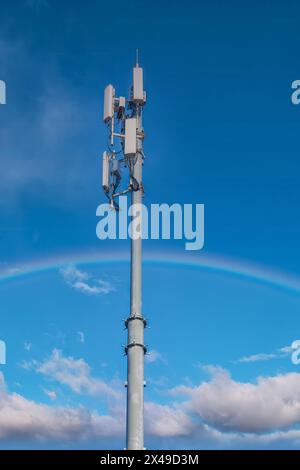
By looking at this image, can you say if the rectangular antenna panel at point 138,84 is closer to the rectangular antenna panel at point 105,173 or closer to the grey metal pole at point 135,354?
the rectangular antenna panel at point 105,173

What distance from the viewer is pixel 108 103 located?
36.3 meters

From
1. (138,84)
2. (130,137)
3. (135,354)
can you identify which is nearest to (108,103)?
(138,84)

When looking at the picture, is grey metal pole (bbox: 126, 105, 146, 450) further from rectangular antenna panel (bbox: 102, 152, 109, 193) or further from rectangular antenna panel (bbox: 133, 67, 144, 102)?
rectangular antenna panel (bbox: 133, 67, 144, 102)

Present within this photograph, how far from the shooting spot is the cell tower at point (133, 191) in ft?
94.5

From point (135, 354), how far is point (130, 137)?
1349 cm

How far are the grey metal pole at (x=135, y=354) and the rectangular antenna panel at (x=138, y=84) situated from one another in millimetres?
6040

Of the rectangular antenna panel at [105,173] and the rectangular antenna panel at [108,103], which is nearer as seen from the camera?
the rectangular antenna panel at [105,173]

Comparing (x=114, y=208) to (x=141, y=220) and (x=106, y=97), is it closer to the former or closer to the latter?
(x=141, y=220)

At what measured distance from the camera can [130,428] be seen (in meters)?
28.4

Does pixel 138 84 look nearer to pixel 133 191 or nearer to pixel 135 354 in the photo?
pixel 133 191

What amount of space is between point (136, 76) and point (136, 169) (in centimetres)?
679

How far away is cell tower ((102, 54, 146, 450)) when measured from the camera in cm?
2881

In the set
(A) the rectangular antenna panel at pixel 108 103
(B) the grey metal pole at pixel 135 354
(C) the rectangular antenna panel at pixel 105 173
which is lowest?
(B) the grey metal pole at pixel 135 354
